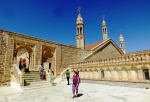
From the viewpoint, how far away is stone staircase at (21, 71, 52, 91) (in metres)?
11.6

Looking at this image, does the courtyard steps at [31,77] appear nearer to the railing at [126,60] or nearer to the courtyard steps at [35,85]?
the courtyard steps at [35,85]

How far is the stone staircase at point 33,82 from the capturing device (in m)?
11.6

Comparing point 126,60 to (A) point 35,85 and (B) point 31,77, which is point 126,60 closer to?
(A) point 35,85

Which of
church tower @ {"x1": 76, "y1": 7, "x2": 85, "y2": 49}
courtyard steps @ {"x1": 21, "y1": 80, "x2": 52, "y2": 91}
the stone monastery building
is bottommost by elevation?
courtyard steps @ {"x1": 21, "y1": 80, "x2": 52, "y2": 91}

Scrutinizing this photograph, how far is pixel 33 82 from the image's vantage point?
1280cm

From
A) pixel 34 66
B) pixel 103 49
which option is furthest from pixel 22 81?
pixel 103 49

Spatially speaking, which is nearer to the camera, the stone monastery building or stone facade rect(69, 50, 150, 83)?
stone facade rect(69, 50, 150, 83)

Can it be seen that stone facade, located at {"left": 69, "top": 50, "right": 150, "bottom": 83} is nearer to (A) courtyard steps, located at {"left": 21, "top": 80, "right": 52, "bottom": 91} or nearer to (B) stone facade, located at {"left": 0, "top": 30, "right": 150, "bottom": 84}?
(B) stone facade, located at {"left": 0, "top": 30, "right": 150, "bottom": 84}

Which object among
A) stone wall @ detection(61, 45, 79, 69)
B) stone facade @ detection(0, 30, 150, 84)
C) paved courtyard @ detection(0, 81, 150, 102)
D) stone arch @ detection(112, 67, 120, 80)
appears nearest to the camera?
paved courtyard @ detection(0, 81, 150, 102)

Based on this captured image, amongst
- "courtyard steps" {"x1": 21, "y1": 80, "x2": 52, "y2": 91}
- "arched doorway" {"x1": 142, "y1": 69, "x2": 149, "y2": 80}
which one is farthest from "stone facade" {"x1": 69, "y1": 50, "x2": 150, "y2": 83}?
"courtyard steps" {"x1": 21, "y1": 80, "x2": 52, "y2": 91}

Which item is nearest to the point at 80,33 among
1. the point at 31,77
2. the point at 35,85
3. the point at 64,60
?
the point at 64,60

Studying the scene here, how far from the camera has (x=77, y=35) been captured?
2867 centimetres

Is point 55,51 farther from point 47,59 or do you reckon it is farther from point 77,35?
point 77,35

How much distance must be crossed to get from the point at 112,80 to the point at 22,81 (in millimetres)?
9066
